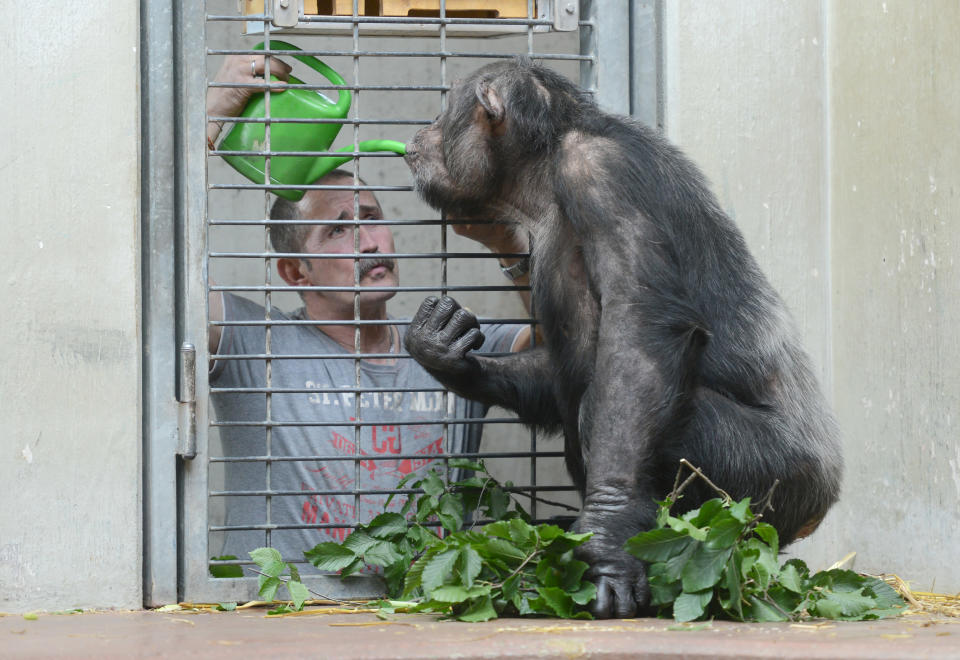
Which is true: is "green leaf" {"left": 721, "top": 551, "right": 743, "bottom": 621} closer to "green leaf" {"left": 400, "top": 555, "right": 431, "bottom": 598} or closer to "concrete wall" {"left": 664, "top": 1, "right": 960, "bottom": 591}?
"green leaf" {"left": 400, "top": 555, "right": 431, "bottom": 598}

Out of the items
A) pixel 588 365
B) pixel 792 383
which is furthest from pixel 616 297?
pixel 792 383

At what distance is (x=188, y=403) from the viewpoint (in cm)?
314

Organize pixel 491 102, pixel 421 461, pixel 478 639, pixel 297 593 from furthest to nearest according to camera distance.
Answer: pixel 421 461 → pixel 491 102 → pixel 297 593 → pixel 478 639

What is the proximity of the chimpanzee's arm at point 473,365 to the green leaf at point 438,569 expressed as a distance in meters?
0.69

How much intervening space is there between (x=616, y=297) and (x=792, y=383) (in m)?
0.58

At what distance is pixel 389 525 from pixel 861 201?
166 cm

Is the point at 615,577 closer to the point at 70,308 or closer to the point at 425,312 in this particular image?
the point at 425,312

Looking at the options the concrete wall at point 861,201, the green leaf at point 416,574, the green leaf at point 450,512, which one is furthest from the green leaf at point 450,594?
the concrete wall at point 861,201

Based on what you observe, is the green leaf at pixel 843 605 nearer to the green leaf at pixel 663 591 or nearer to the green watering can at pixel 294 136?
the green leaf at pixel 663 591

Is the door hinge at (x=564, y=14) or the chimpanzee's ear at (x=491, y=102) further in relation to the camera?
the door hinge at (x=564, y=14)

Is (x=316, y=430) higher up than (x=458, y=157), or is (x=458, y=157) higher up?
(x=458, y=157)

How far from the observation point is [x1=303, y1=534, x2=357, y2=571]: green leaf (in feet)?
9.99

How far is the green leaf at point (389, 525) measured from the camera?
310cm

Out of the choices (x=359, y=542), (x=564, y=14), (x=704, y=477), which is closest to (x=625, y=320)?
(x=704, y=477)
